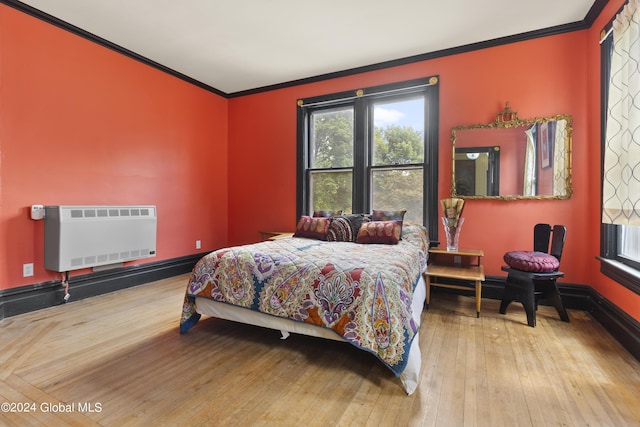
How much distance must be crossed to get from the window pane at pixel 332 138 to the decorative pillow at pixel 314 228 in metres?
1.02

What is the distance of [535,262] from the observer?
100 inches

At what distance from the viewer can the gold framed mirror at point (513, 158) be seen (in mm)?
3006

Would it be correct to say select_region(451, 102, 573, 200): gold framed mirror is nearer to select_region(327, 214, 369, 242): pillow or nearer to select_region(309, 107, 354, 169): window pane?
select_region(327, 214, 369, 242): pillow

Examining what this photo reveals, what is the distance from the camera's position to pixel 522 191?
3145 mm

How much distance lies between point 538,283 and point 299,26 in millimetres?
3274

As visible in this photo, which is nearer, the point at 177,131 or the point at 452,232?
the point at 452,232

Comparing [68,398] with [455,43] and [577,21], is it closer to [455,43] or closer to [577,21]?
[455,43]

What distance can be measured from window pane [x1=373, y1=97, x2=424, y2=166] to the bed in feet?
4.99

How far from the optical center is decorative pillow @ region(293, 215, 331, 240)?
3.42 meters

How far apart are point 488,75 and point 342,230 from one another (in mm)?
2278

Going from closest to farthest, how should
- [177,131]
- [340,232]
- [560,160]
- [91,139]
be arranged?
[560,160], [91,139], [340,232], [177,131]

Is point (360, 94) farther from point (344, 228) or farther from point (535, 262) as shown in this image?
point (535, 262)

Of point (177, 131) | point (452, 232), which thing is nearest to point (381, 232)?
point (452, 232)

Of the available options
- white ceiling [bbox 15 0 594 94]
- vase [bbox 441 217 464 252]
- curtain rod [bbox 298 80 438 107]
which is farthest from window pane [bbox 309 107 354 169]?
vase [bbox 441 217 464 252]
